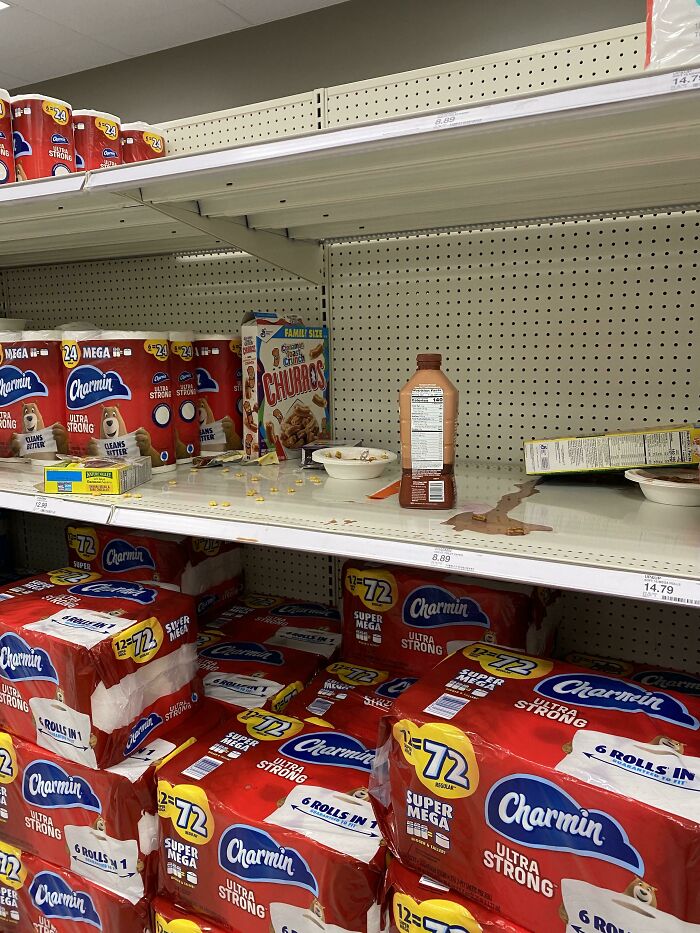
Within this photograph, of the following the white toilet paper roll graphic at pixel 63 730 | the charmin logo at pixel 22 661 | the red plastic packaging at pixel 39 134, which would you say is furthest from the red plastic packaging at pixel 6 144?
the white toilet paper roll graphic at pixel 63 730

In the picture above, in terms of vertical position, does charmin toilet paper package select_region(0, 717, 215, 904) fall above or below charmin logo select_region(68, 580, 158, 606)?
below

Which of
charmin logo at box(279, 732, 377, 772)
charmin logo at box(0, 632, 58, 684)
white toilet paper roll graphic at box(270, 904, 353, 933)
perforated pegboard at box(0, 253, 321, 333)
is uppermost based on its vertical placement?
perforated pegboard at box(0, 253, 321, 333)

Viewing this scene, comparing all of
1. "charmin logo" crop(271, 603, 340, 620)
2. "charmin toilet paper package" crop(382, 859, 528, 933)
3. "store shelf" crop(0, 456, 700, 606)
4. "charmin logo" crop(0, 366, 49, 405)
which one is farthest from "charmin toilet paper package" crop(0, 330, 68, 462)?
"charmin toilet paper package" crop(382, 859, 528, 933)

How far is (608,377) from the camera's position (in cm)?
149

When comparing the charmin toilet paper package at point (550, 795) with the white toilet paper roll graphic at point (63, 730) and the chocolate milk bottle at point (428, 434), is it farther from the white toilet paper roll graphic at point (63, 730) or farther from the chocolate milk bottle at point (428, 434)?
the white toilet paper roll graphic at point (63, 730)

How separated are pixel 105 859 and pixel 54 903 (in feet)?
0.70

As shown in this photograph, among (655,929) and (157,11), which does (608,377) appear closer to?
(655,929)

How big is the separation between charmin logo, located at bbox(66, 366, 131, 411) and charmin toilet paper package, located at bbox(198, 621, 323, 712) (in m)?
0.63

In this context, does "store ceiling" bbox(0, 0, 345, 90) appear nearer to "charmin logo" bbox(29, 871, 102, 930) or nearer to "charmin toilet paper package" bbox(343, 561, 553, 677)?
"charmin toilet paper package" bbox(343, 561, 553, 677)

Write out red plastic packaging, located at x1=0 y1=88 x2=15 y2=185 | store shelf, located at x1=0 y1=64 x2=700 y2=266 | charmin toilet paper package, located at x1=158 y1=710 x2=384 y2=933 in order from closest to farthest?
store shelf, located at x1=0 y1=64 x2=700 y2=266
charmin toilet paper package, located at x1=158 y1=710 x2=384 y2=933
red plastic packaging, located at x1=0 y1=88 x2=15 y2=185

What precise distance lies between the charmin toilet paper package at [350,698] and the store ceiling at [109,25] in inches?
184

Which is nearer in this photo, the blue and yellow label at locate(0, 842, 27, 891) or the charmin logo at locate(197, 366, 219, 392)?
the blue and yellow label at locate(0, 842, 27, 891)

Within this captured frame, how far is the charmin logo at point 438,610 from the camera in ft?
4.36

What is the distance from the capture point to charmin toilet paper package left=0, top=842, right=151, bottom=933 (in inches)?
50.2
